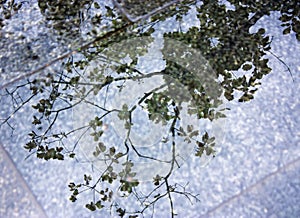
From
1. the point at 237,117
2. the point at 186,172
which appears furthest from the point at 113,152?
the point at 237,117

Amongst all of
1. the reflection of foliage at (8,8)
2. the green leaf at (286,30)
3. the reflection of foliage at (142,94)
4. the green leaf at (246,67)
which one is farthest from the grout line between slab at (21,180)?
the green leaf at (286,30)

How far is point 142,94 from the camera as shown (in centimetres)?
152

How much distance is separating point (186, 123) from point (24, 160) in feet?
1.73

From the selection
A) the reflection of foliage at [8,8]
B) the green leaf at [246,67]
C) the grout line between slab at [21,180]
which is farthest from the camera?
the reflection of foliage at [8,8]

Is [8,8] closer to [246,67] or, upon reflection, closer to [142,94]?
[142,94]

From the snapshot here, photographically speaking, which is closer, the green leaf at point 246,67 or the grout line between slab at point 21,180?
the grout line between slab at point 21,180

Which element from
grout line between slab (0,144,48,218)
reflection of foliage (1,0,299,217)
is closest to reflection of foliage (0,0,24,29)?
reflection of foliage (1,0,299,217)

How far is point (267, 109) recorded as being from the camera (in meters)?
1.48

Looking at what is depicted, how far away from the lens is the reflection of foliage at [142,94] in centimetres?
138

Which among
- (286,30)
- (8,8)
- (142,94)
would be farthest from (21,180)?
(286,30)

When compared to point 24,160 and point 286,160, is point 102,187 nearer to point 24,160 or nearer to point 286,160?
point 24,160

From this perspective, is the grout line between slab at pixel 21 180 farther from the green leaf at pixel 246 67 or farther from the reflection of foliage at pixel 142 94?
the green leaf at pixel 246 67

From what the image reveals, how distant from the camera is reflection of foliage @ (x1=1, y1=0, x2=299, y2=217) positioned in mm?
1383

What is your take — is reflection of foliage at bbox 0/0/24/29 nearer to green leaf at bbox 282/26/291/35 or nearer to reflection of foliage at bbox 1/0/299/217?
reflection of foliage at bbox 1/0/299/217
